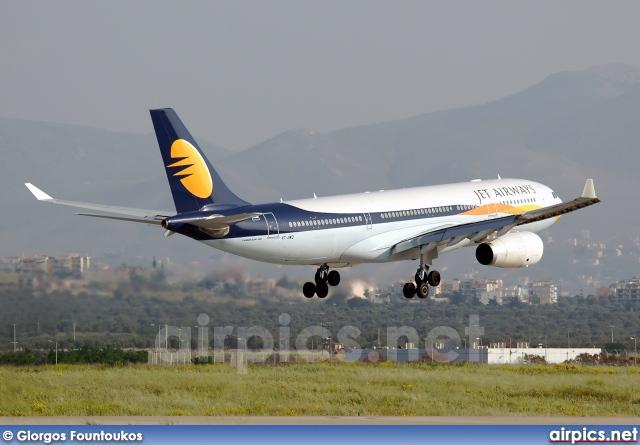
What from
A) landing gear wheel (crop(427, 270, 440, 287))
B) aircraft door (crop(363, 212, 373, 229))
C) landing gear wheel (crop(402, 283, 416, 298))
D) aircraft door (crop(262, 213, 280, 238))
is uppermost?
aircraft door (crop(363, 212, 373, 229))

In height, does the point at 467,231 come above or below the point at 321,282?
above

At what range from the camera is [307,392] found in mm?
59375

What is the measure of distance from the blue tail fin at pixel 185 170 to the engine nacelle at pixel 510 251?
11294mm

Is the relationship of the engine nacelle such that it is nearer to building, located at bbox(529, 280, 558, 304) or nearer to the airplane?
the airplane

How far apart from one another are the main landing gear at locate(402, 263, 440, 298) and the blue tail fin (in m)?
8.97

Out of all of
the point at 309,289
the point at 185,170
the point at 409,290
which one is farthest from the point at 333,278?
the point at 185,170

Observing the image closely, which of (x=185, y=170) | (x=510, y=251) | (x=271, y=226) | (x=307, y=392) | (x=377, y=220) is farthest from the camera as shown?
(x=510, y=251)

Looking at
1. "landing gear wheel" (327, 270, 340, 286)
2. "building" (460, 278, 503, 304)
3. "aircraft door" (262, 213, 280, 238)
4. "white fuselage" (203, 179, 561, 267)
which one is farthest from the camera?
"building" (460, 278, 503, 304)

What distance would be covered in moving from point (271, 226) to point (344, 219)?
4.19 metres

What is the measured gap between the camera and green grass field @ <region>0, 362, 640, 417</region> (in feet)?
172

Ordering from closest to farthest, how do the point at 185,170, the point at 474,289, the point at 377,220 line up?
the point at 185,170 < the point at 377,220 < the point at 474,289

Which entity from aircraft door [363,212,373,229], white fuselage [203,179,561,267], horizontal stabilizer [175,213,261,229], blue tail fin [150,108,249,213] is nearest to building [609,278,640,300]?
white fuselage [203,179,561,267]

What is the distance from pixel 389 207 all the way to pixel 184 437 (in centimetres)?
2437

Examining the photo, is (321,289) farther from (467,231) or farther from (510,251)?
(510,251)
